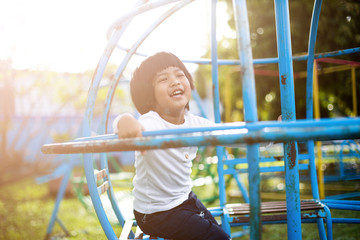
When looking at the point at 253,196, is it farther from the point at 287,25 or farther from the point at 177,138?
the point at 287,25

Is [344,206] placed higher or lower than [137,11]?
lower

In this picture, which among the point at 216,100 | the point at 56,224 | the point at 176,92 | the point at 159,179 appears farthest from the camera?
the point at 56,224

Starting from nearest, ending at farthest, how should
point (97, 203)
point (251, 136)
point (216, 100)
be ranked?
point (251, 136), point (97, 203), point (216, 100)

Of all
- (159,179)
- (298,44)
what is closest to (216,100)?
(159,179)

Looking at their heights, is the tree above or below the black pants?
above

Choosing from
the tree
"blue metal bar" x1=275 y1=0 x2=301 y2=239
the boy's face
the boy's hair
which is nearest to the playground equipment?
"blue metal bar" x1=275 y1=0 x2=301 y2=239

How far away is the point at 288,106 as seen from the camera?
3.21 feet

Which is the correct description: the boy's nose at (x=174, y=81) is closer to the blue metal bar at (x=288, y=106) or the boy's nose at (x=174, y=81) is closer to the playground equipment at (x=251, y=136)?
the playground equipment at (x=251, y=136)

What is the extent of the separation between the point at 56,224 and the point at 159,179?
8.73 feet

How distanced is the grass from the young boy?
1132mm

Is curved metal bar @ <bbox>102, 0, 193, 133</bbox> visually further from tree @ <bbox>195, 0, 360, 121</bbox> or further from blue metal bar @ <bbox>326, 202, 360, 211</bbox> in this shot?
tree @ <bbox>195, 0, 360, 121</bbox>

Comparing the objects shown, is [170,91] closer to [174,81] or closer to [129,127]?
[174,81]

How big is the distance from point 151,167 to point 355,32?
454 cm

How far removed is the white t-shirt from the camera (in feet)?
4.01
